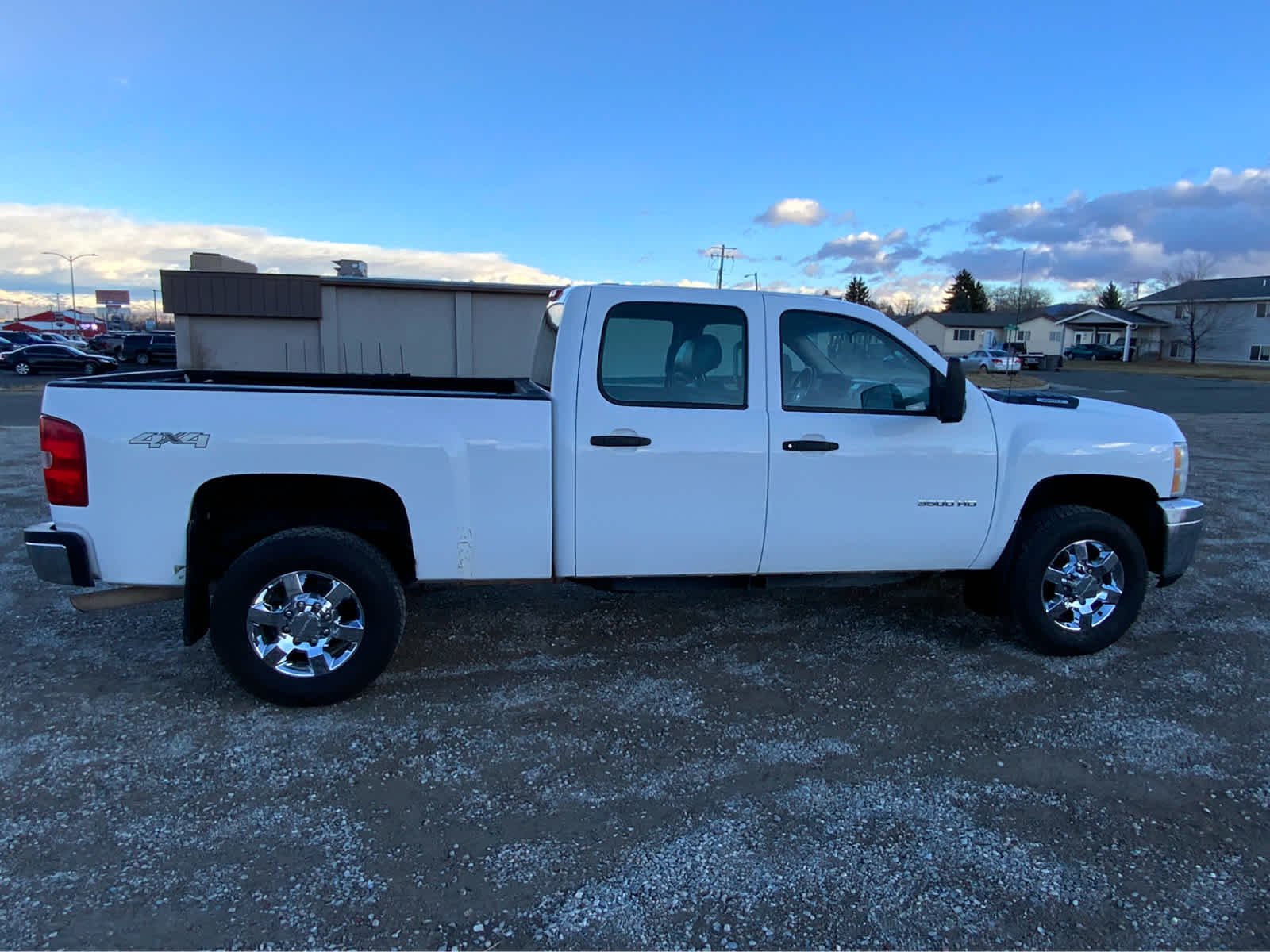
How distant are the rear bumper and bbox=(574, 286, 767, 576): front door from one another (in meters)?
2.24

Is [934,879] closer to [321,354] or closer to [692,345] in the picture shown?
[692,345]

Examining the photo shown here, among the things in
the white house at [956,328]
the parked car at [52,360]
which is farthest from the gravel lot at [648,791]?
the white house at [956,328]

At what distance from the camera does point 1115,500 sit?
481 centimetres

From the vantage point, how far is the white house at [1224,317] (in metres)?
61.9

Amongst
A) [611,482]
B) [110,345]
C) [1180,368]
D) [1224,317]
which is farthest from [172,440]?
[1224,317]

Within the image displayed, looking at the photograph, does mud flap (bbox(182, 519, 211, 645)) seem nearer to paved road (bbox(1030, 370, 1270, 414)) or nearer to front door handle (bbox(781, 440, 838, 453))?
front door handle (bbox(781, 440, 838, 453))

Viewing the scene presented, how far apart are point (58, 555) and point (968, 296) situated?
10395 centimetres

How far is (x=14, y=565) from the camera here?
5973 millimetres

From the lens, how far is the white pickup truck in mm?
3615

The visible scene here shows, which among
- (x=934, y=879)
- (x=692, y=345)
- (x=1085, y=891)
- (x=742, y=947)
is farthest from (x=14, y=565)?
(x=1085, y=891)

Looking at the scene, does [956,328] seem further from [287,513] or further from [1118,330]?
[287,513]

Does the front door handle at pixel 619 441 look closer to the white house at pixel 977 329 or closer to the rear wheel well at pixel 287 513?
the rear wheel well at pixel 287 513

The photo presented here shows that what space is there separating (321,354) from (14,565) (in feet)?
45.4

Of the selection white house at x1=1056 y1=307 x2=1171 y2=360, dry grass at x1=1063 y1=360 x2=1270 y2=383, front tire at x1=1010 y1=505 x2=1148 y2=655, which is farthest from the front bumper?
white house at x1=1056 y1=307 x2=1171 y2=360
